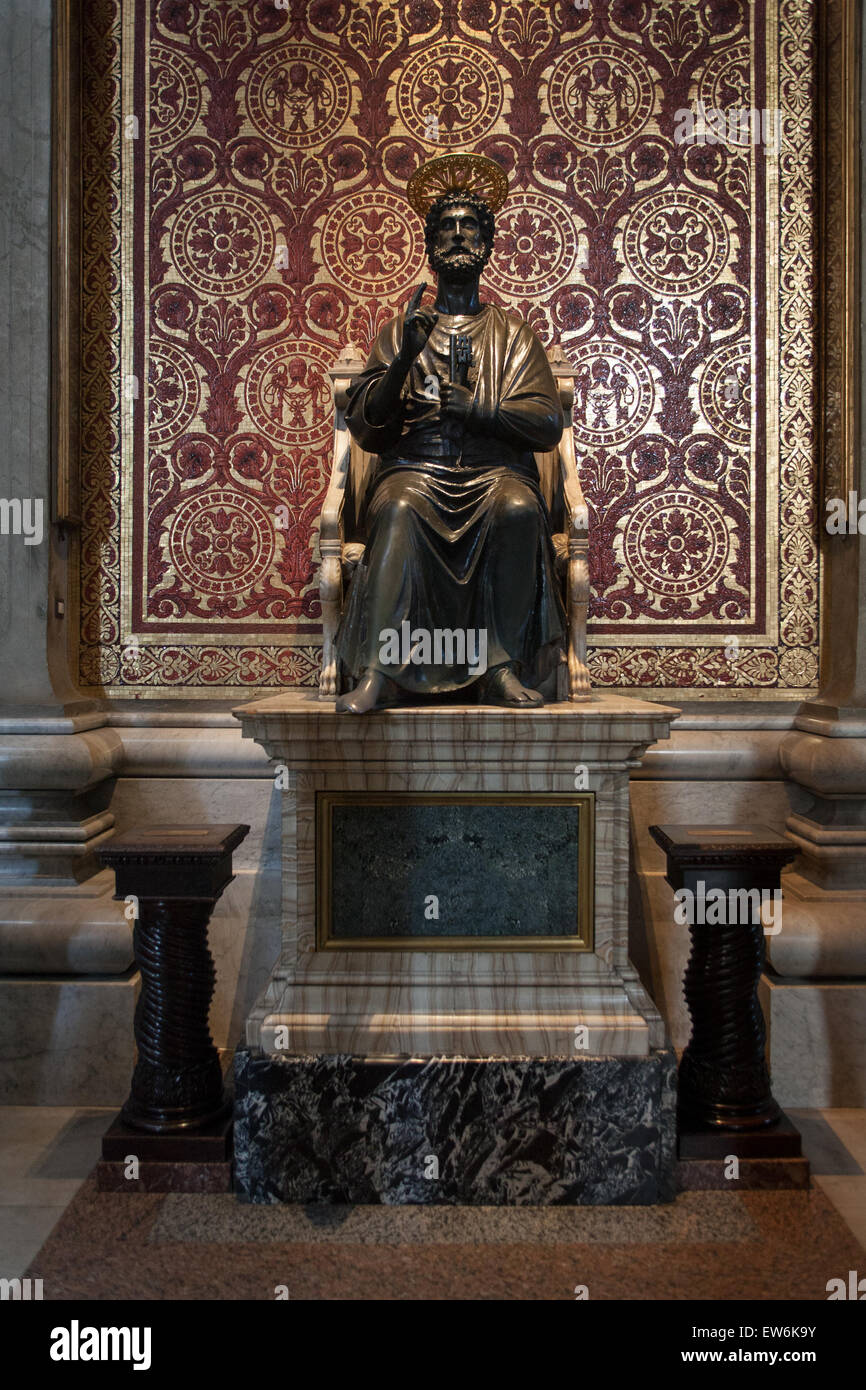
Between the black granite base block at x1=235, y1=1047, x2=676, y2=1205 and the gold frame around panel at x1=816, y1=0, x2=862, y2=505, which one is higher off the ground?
the gold frame around panel at x1=816, y1=0, x2=862, y2=505

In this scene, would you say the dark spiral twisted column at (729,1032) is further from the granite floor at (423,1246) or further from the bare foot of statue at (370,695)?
the bare foot of statue at (370,695)

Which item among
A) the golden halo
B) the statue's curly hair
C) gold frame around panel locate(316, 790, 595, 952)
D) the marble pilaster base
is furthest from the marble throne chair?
the marble pilaster base

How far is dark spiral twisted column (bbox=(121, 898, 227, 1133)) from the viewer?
2584 mm

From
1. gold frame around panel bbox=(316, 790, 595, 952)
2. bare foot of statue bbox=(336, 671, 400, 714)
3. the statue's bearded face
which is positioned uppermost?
the statue's bearded face

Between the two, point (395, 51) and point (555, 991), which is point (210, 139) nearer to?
point (395, 51)

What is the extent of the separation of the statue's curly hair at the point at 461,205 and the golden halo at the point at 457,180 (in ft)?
0.16

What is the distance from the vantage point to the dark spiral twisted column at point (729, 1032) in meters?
2.59

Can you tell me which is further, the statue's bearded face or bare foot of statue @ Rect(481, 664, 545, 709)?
the statue's bearded face

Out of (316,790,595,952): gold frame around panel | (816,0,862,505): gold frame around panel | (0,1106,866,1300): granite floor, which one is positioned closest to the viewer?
(0,1106,866,1300): granite floor

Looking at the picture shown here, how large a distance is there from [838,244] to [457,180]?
1.41 m

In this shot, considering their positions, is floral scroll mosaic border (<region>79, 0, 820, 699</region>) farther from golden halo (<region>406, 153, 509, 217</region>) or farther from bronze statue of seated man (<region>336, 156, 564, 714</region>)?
bronze statue of seated man (<region>336, 156, 564, 714</region>)

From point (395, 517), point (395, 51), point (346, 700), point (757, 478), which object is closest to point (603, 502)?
point (757, 478)

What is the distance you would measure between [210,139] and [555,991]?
10.7 ft

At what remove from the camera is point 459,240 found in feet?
9.63
